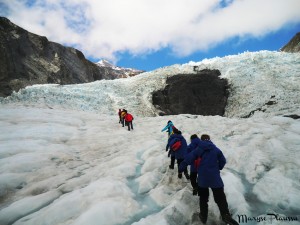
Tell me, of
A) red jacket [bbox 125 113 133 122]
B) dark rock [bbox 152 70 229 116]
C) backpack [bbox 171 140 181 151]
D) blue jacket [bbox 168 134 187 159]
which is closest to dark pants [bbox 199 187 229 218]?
blue jacket [bbox 168 134 187 159]

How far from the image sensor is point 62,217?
6.44 m

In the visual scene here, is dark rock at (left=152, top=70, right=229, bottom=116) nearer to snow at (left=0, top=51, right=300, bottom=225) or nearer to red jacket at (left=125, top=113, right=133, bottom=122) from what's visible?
snow at (left=0, top=51, right=300, bottom=225)

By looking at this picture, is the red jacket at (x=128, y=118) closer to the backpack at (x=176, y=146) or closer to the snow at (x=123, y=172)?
the snow at (x=123, y=172)

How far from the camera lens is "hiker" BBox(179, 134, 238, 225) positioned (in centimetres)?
607

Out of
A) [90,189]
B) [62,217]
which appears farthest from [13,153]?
[62,217]

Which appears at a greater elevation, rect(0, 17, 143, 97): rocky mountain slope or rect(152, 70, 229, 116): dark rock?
rect(0, 17, 143, 97): rocky mountain slope

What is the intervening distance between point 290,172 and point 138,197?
4691mm

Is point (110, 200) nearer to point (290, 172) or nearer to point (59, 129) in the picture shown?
point (290, 172)

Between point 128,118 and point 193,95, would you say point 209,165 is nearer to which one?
point 128,118

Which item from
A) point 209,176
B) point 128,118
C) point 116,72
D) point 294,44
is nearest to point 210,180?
point 209,176

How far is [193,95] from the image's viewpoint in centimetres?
3547

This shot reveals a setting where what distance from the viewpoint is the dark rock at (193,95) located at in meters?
34.4

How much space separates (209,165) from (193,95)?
29.7m

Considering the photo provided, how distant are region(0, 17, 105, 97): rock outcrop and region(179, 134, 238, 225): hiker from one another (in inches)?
1670
